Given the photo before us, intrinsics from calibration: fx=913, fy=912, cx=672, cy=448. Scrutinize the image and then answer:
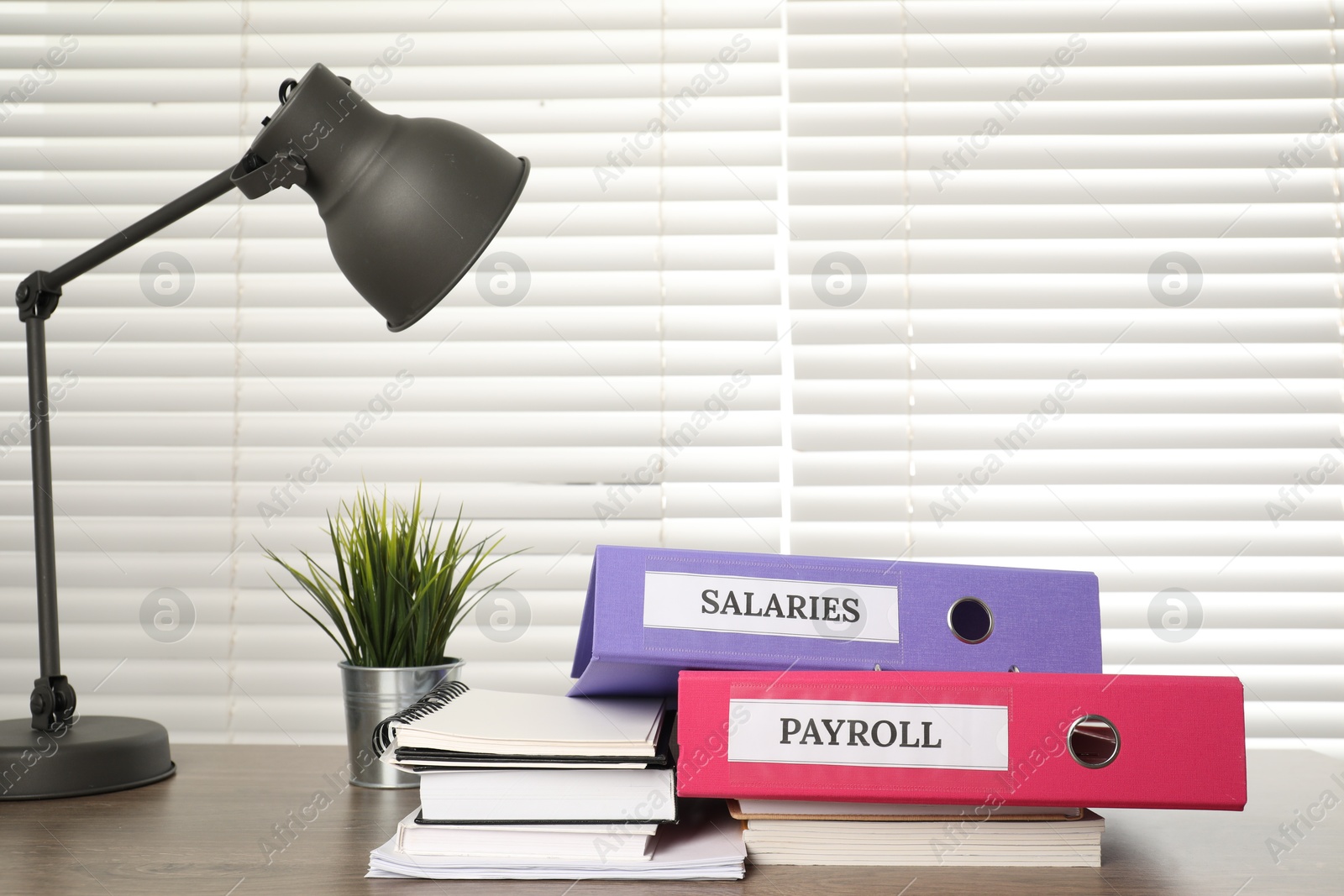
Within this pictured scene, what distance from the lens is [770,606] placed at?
26.1 inches

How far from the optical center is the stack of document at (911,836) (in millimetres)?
631

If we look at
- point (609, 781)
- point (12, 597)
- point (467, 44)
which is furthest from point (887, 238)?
point (12, 597)

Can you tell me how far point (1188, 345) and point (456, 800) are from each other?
1.14m

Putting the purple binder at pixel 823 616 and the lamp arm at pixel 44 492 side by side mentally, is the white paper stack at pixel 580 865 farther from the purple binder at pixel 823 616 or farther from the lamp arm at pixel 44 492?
the lamp arm at pixel 44 492

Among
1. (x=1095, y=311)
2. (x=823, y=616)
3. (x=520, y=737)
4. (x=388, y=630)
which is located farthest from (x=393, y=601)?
(x=1095, y=311)

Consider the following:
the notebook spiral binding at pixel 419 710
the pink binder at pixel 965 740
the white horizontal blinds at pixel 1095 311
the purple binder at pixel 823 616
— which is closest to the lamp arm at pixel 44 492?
the notebook spiral binding at pixel 419 710

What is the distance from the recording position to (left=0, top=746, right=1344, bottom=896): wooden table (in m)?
0.59

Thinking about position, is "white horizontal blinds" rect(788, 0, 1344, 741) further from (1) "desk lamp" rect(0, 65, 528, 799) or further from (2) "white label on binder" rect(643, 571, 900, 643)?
(1) "desk lamp" rect(0, 65, 528, 799)

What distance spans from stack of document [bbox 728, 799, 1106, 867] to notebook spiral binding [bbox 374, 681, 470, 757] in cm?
24

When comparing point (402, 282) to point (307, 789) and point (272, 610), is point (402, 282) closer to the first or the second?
point (307, 789)

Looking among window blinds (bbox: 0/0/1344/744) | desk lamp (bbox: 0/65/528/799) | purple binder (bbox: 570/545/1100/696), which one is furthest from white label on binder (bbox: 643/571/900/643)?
window blinds (bbox: 0/0/1344/744)

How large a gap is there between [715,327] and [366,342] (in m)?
0.48

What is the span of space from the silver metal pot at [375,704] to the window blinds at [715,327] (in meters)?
0.35

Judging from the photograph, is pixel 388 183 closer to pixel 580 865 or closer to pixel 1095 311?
pixel 580 865
